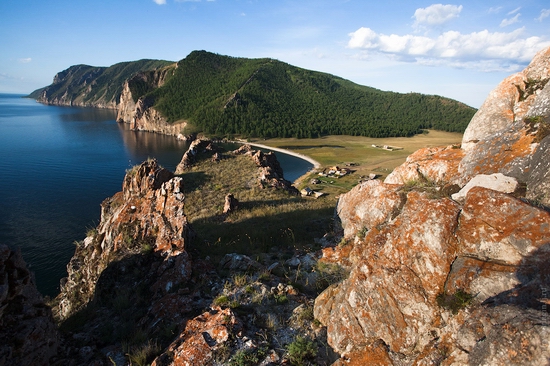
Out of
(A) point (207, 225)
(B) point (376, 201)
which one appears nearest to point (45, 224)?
(A) point (207, 225)

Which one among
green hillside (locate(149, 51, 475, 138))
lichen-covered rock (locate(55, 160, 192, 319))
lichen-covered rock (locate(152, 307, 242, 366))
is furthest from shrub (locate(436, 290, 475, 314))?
green hillside (locate(149, 51, 475, 138))

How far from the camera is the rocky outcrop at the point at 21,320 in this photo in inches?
252

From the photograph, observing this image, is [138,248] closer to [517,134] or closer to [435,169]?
[435,169]

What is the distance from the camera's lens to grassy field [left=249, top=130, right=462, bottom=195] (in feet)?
202

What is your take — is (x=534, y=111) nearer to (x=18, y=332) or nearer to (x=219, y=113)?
(x=18, y=332)

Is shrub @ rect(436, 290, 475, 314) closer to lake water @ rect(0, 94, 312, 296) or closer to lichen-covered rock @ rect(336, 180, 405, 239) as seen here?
lichen-covered rock @ rect(336, 180, 405, 239)

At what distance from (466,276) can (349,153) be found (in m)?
99.7

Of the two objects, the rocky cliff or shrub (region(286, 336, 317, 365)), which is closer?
the rocky cliff

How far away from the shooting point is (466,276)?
550 centimetres

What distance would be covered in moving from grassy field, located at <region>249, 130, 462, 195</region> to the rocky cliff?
137ft

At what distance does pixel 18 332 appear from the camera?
6668 millimetres

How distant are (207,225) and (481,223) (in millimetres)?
15156

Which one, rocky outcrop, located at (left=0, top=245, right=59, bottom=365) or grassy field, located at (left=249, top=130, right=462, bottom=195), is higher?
rocky outcrop, located at (left=0, top=245, right=59, bottom=365)

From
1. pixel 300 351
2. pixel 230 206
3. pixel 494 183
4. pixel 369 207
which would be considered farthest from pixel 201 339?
pixel 230 206
